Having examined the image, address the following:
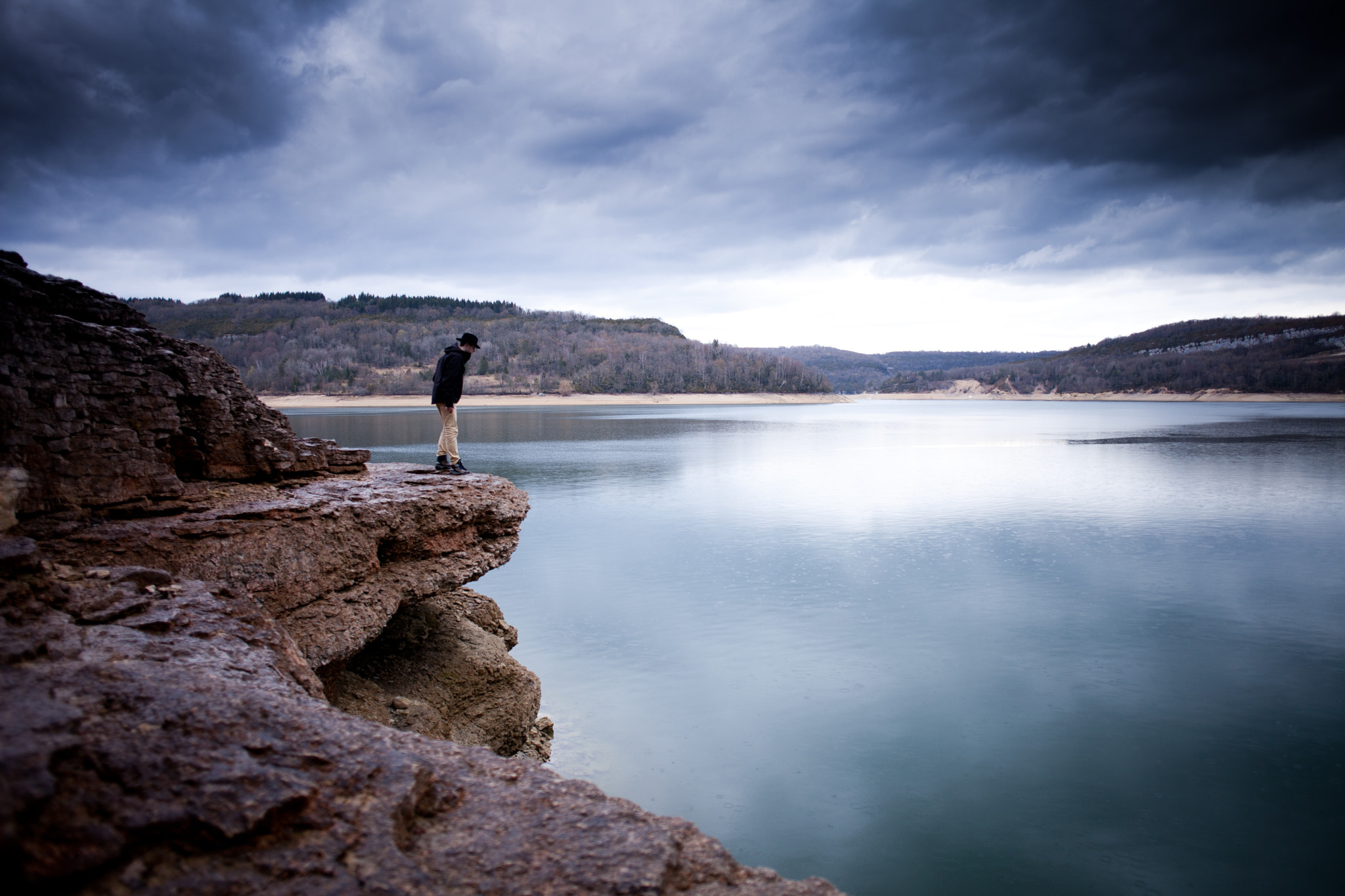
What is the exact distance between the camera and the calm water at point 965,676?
5848 millimetres

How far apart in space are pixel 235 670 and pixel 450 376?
17.1ft

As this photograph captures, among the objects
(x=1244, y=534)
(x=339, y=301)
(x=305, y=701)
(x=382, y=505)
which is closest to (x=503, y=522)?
(x=382, y=505)

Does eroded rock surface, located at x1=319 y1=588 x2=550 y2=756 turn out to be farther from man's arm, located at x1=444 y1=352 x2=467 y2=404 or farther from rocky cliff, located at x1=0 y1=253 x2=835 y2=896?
man's arm, located at x1=444 y1=352 x2=467 y2=404

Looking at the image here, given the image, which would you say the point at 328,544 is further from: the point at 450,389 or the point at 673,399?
the point at 673,399

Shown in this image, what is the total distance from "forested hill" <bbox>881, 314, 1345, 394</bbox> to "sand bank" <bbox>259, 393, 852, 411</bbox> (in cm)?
5572

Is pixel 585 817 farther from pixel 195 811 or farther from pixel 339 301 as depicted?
pixel 339 301

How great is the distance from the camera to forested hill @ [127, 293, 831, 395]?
115m

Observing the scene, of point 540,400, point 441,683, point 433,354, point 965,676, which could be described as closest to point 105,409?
point 441,683

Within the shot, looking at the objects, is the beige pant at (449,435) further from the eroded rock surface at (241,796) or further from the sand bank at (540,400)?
the sand bank at (540,400)

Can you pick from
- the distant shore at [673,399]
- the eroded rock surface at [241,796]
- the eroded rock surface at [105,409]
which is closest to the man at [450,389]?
the eroded rock surface at [105,409]

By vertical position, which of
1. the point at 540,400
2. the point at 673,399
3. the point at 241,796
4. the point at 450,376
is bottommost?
the point at 241,796

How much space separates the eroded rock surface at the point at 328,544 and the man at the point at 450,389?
3.64 feet

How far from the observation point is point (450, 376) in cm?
826

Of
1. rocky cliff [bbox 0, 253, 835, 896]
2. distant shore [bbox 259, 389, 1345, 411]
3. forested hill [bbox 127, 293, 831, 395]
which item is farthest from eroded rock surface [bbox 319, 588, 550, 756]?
forested hill [bbox 127, 293, 831, 395]
